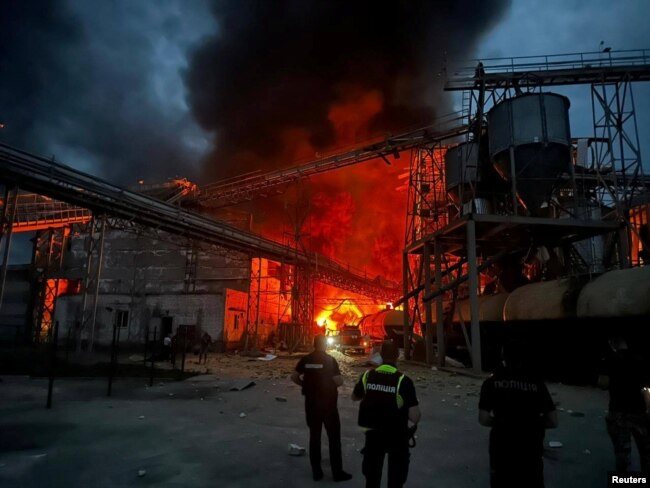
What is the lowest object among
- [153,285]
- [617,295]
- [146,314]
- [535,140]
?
[146,314]

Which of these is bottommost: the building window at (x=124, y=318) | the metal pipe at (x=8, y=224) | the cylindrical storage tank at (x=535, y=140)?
the building window at (x=124, y=318)

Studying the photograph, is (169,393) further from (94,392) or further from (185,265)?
(185,265)

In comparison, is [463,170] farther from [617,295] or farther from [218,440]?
[218,440]

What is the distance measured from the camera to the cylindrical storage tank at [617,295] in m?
8.98

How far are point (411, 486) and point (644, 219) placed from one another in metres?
21.1

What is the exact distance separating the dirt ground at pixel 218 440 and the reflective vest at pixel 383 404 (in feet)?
4.51

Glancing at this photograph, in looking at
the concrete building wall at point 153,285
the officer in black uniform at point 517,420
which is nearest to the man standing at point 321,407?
the officer in black uniform at point 517,420

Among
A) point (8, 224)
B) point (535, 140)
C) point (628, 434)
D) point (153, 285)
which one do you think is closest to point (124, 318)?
point (153, 285)

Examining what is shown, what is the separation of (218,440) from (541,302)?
996 centimetres

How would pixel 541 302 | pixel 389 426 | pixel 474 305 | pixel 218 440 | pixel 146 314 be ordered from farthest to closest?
pixel 146 314
pixel 474 305
pixel 541 302
pixel 218 440
pixel 389 426

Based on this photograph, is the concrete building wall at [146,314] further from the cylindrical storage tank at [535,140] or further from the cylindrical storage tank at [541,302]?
the cylindrical storage tank at [535,140]

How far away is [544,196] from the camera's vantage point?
15.5 meters

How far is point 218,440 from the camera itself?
6.05m

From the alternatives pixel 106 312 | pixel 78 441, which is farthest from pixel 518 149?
pixel 106 312
